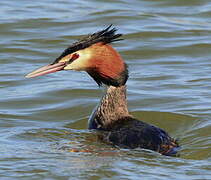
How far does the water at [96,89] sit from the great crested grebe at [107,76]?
26cm

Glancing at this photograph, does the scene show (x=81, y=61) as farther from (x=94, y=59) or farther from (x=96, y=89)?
(x=96, y=89)

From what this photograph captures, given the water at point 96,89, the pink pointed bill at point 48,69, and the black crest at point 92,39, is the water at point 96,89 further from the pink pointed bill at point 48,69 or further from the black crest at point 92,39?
the black crest at point 92,39

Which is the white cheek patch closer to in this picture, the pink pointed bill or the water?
the pink pointed bill

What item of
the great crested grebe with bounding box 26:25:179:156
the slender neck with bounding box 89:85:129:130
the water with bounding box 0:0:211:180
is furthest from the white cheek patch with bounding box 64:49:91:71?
the water with bounding box 0:0:211:180

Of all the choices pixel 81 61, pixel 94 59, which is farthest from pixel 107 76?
pixel 81 61

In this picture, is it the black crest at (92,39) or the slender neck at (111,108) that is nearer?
the black crest at (92,39)

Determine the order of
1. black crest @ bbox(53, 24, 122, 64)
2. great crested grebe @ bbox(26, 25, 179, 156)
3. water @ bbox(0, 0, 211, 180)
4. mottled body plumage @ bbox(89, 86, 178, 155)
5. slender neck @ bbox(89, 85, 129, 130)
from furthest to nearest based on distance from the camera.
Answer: slender neck @ bbox(89, 85, 129, 130)
black crest @ bbox(53, 24, 122, 64)
great crested grebe @ bbox(26, 25, 179, 156)
mottled body plumage @ bbox(89, 86, 178, 155)
water @ bbox(0, 0, 211, 180)

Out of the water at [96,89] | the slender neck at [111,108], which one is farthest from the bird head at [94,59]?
the water at [96,89]

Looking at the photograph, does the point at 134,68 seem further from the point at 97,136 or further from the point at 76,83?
the point at 97,136

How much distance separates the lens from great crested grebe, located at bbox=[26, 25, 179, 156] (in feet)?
28.3

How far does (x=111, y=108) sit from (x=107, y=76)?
453mm

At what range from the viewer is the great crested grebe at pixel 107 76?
8.63m

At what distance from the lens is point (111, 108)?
947cm

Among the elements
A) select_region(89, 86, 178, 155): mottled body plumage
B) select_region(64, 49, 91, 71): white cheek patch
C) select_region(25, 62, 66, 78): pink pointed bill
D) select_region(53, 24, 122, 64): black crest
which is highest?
select_region(53, 24, 122, 64): black crest
